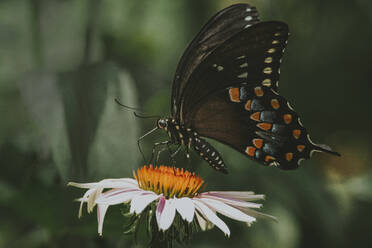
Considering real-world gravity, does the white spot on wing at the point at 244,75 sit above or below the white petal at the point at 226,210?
above

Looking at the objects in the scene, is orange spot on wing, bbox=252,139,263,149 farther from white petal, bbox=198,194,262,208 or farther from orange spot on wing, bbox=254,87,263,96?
white petal, bbox=198,194,262,208

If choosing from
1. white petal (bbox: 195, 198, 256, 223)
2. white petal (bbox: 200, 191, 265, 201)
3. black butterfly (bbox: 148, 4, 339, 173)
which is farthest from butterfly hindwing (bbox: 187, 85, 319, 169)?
white petal (bbox: 195, 198, 256, 223)

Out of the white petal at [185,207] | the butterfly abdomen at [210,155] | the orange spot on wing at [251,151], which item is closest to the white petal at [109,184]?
the white petal at [185,207]

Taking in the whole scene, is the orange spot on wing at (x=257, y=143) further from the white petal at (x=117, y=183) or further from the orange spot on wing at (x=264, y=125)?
the white petal at (x=117, y=183)

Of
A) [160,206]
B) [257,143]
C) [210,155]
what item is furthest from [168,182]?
[257,143]

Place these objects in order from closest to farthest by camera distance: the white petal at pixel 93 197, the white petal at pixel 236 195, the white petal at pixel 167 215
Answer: the white petal at pixel 167 215 → the white petal at pixel 93 197 → the white petal at pixel 236 195

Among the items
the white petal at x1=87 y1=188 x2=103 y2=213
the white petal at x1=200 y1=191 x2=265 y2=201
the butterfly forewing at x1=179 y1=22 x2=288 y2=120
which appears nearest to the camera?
the white petal at x1=87 y1=188 x2=103 y2=213
